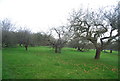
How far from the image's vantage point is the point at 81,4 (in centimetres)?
1266

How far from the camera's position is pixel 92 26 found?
42.5ft

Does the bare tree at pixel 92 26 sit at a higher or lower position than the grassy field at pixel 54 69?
higher

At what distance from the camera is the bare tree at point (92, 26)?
39.5 feet

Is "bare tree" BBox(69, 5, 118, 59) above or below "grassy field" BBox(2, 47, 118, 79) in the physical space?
above

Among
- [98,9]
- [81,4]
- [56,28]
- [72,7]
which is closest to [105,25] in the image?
[98,9]

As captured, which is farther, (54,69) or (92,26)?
(92,26)

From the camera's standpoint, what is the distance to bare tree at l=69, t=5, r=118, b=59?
474 inches

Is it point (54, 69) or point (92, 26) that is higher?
point (92, 26)

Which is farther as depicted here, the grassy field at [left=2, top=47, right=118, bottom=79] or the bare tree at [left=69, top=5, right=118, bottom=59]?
the bare tree at [left=69, top=5, right=118, bottom=59]

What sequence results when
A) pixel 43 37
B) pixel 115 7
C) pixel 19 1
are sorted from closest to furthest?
pixel 19 1 → pixel 115 7 → pixel 43 37

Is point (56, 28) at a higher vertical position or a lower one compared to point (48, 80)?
higher

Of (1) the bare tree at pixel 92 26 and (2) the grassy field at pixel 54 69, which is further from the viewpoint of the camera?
(1) the bare tree at pixel 92 26

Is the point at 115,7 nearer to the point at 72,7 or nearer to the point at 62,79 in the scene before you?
the point at 72,7

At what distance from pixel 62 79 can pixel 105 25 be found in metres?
10.7
